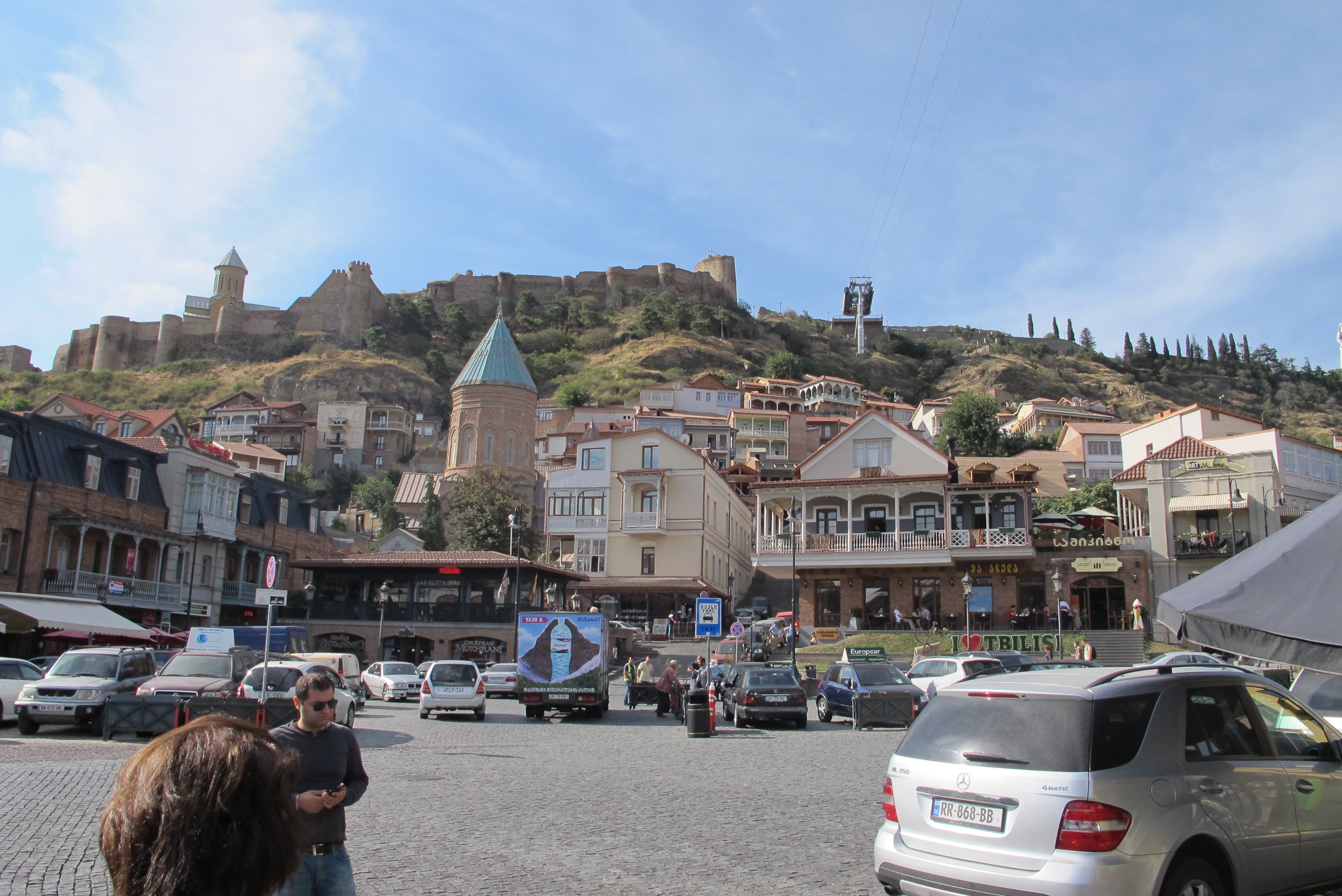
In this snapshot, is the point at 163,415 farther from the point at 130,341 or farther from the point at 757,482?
the point at 130,341

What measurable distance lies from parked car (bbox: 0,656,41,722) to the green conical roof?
6011 centimetres

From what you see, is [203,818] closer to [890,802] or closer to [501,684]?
[890,802]

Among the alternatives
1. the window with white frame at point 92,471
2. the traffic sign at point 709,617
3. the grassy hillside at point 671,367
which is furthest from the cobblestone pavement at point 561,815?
the grassy hillside at point 671,367

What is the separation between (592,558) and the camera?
52.2 m

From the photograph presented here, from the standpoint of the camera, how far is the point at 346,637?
43.4m

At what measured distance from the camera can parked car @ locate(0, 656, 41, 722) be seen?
18.9 metres

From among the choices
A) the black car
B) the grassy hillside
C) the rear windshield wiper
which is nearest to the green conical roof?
the grassy hillside

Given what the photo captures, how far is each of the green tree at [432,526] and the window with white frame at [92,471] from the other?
1160 inches

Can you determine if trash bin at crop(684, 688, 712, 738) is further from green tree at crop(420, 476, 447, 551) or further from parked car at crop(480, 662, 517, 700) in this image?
green tree at crop(420, 476, 447, 551)

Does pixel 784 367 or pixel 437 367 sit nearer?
pixel 784 367

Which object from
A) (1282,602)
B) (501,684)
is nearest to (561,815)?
(1282,602)

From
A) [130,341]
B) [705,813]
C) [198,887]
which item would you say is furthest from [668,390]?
[198,887]

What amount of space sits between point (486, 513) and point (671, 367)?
208 ft

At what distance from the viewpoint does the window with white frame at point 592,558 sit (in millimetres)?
52188
